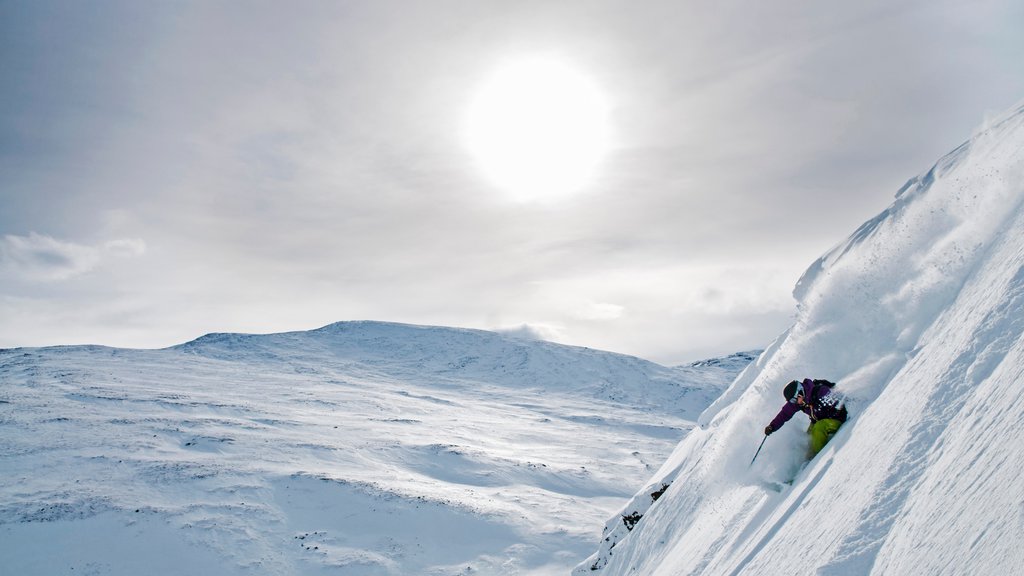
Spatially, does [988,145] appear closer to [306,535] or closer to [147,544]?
[306,535]

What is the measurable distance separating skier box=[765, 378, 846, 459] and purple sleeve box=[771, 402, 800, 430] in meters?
0.04

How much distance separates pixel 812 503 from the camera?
18.2 ft

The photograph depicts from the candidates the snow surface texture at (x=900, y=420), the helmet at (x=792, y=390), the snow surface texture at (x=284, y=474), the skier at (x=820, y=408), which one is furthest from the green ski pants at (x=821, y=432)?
the snow surface texture at (x=284, y=474)

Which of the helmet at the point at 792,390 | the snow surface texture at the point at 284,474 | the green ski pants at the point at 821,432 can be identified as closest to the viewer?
the green ski pants at the point at 821,432

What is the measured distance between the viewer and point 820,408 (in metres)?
7.13

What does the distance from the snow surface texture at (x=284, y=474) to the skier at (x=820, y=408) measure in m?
19.0

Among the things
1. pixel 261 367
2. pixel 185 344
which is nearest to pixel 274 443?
pixel 261 367

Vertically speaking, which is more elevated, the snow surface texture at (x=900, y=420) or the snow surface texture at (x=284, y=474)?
the snow surface texture at (x=900, y=420)

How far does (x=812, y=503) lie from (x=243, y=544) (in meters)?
25.6

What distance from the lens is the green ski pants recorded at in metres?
7.04

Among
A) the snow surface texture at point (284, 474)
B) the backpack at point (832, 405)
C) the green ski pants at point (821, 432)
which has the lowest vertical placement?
the snow surface texture at point (284, 474)

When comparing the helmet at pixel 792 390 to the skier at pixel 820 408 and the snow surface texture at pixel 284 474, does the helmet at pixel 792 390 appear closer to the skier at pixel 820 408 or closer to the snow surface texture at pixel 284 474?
the skier at pixel 820 408

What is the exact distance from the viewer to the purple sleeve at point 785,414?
7598 mm

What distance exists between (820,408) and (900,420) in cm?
229
